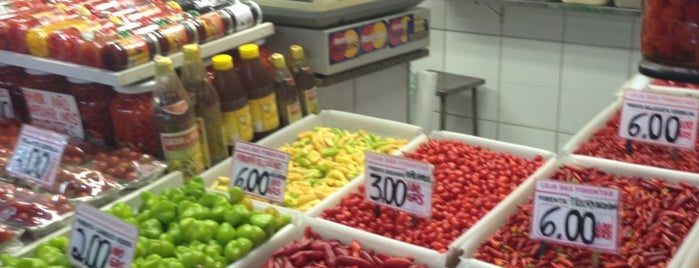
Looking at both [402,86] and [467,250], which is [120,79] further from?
[402,86]

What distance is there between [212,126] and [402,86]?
0.95 meters

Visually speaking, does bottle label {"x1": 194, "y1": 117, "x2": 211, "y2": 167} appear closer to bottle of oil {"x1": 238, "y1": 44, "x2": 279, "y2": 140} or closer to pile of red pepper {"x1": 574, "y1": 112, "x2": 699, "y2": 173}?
bottle of oil {"x1": 238, "y1": 44, "x2": 279, "y2": 140}

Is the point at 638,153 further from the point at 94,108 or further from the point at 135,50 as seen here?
the point at 94,108

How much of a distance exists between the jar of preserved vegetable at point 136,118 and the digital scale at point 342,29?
586mm

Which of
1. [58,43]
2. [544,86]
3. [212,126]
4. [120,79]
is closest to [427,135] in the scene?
[212,126]

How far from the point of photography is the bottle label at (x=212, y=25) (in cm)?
223

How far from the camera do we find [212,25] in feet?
7.36

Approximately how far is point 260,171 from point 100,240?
0.48m

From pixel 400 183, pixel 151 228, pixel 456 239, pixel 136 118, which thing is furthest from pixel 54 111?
pixel 456 239

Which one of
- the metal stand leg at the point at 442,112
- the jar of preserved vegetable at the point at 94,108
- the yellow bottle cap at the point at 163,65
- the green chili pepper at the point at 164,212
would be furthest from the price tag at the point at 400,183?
the metal stand leg at the point at 442,112

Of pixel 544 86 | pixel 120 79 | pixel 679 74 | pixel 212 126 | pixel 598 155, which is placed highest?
pixel 679 74

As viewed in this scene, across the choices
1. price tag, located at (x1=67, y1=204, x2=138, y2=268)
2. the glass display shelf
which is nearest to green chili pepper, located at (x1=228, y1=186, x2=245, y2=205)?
price tag, located at (x1=67, y1=204, x2=138, y2=268)

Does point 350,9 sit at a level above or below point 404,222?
above

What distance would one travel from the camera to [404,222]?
184cm
